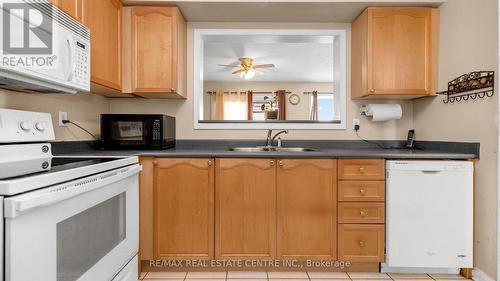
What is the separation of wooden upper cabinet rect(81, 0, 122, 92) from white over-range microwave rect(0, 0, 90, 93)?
31 centimetres

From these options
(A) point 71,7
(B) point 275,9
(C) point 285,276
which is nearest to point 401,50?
(B) point 275,9

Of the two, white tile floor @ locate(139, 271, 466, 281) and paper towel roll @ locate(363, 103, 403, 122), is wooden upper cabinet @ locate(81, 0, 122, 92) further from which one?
paper towel roll @ locate(363, 103, 403, 122)

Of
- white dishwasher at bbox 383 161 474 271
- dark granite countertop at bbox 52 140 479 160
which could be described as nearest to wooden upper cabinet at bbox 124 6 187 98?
dark granite countertop at bbox 52 140 479 160

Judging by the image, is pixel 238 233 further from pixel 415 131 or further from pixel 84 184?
pixel 415 131

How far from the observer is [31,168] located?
1.10 m

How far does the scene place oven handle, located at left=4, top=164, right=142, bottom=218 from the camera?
831 mm

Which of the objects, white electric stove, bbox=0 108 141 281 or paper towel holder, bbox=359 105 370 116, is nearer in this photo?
white electric stove, bbox=0 108 141 281

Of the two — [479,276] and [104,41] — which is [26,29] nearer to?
[104,41]

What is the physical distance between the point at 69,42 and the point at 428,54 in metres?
2.37

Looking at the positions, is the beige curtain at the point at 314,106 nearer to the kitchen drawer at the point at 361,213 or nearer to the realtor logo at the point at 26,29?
the kitchen drawer at the point at 361,213

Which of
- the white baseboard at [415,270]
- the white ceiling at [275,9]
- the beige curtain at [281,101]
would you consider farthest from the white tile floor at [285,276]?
the beige curtain at [281,101]

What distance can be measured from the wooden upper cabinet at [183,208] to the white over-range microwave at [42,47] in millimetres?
759

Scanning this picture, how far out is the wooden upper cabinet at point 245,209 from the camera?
1.98 meters

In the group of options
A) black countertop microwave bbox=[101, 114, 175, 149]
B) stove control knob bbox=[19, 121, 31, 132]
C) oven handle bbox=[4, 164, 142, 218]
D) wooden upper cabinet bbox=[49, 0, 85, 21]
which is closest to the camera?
oven handle bbox=[4, 164, 142, 218]
